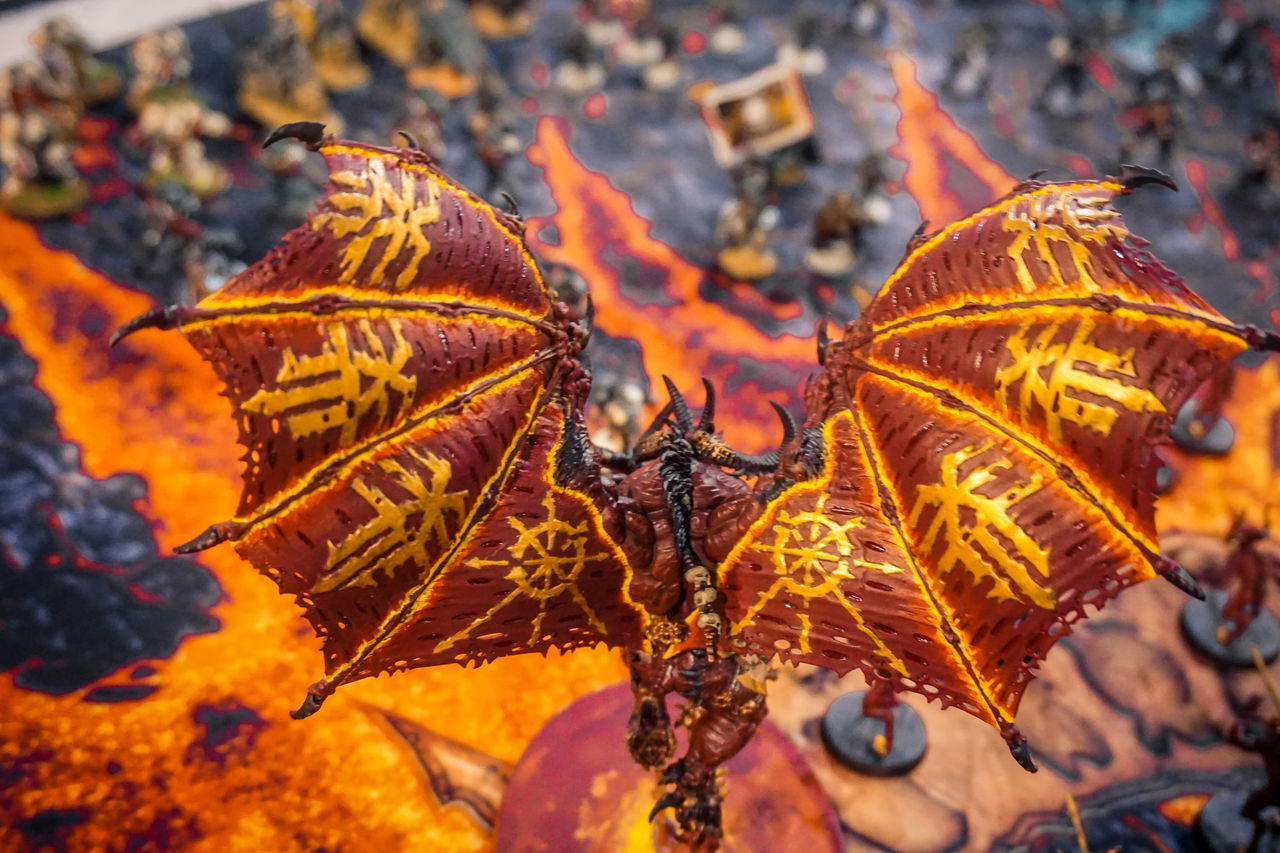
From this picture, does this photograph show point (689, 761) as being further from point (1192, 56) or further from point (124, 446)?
point (1192, 56)

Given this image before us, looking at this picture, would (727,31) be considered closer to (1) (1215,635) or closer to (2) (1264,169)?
(2) (1264,169)

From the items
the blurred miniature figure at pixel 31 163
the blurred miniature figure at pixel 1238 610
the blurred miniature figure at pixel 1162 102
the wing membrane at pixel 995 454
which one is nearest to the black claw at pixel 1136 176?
the wing membrane at pixel 995 454

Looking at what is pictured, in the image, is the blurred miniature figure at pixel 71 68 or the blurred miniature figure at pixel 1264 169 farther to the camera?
the blurred miniature figure at pixel 1264 169

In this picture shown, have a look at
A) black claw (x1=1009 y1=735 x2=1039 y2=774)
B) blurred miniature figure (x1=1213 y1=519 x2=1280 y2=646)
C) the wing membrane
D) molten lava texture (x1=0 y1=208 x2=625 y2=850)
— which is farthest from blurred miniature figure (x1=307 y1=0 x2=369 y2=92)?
black claw (x1=1009 y1=735 x2=1039 y2=774)

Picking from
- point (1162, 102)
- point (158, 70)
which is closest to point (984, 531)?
point (1162, 102)

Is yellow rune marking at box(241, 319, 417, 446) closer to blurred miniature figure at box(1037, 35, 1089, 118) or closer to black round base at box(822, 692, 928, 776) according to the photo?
black round base at box(822, 692, 928, 776)

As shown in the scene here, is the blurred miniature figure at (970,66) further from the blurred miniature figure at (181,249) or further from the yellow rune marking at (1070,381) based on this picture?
the yellow rune marking at (1070,381)

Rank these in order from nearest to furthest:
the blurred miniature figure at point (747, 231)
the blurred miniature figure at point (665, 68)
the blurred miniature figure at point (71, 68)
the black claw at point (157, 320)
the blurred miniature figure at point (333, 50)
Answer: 1. the black claw at point (157, 320)
2. the blurred miniature figure at point (747, 231)
3. the blurred miniature figure at point (71, 68)
4. the blurred miniature figure at point (333, 50)
5. the blurred miniature figure at point (665, 68)
